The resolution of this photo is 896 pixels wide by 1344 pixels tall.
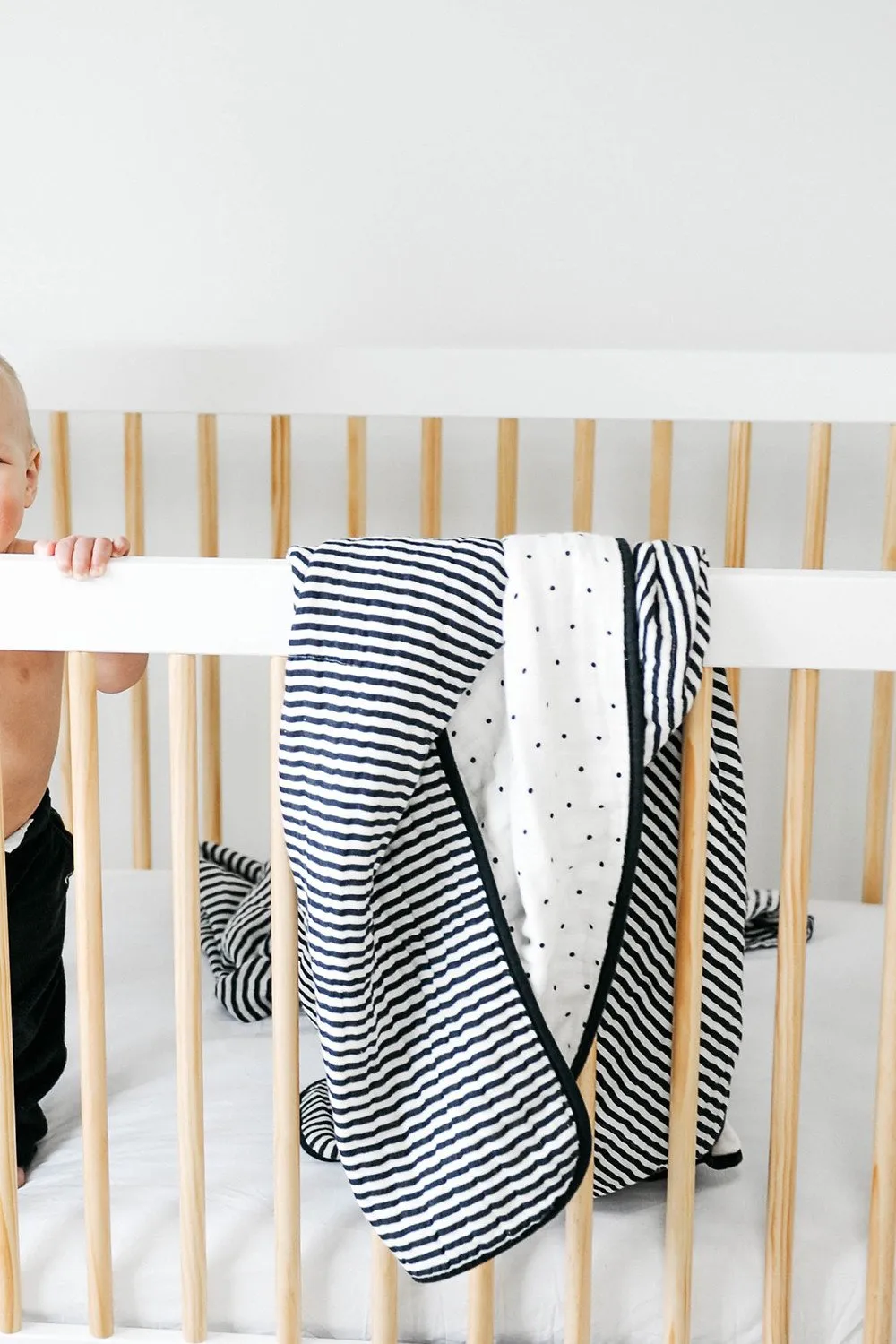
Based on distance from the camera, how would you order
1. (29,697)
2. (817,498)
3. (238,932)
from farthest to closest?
(817,498) < (238,932) < (29,697)

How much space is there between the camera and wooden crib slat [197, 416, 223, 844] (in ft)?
4.34

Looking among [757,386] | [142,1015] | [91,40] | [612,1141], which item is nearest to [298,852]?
[612,1141]

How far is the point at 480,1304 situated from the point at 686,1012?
0.19 metres

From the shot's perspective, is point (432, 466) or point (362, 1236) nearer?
point (362, 1236)

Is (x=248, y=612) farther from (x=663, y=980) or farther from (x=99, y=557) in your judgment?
(x=663, y=980)

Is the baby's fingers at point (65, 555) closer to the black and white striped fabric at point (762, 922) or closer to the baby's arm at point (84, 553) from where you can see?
the baby's arm at point (84, 553)

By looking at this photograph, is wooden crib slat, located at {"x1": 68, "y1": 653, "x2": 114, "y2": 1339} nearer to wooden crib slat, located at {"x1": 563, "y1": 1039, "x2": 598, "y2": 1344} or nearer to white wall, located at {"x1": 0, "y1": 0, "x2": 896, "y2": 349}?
wooden crib slat, located at {"x1": 563, "y1": 1039, "x2": 598, "y2": 1344}

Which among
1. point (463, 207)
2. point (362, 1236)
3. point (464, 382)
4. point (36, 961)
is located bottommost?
point (362, 1236)

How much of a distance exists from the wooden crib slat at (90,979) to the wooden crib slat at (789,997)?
0.33m

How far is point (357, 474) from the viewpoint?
129 centimetres

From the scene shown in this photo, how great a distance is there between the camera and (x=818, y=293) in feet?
4.75

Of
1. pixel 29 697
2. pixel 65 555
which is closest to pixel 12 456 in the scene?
pixel 29 697

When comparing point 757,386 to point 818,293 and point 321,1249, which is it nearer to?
point 818,293

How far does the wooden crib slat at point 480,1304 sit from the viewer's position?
2.28ft
